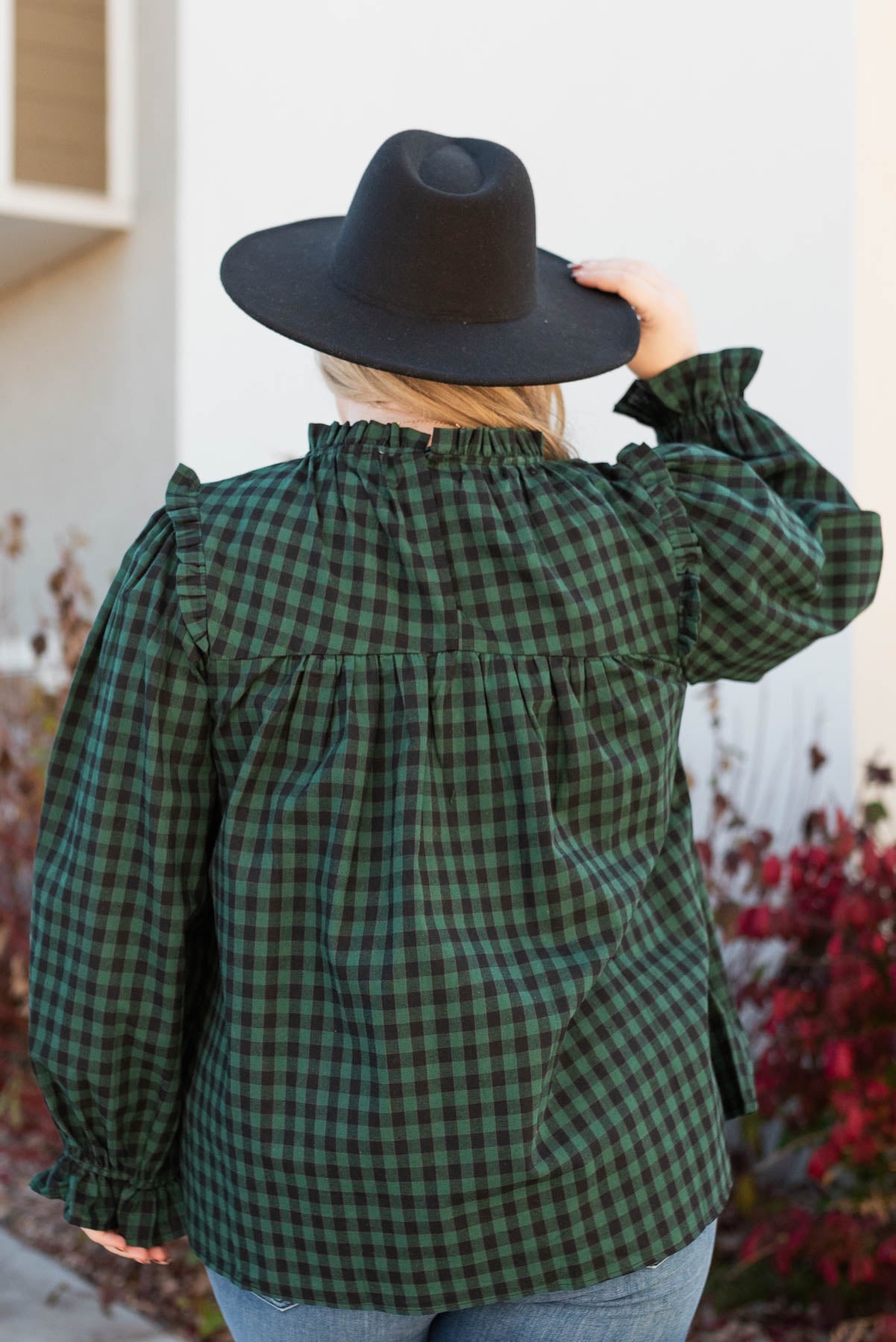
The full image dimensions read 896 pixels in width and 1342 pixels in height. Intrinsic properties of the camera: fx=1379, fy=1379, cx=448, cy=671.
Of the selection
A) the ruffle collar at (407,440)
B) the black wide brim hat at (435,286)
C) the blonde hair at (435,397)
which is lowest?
the ruffle collar at (407,440)

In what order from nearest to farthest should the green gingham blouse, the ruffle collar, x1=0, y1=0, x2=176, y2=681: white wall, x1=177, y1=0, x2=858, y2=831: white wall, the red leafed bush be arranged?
the green gingham blouse
the ruffle collar
the red leafed bush
x1=177, y1=0, x2=858, y2=831: white wall
x1=0, y1=0, x2=176, y2=681: white wall

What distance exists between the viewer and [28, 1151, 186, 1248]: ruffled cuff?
4.89ft

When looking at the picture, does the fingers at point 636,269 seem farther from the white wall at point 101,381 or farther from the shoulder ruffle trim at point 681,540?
the white wall at point 101,381

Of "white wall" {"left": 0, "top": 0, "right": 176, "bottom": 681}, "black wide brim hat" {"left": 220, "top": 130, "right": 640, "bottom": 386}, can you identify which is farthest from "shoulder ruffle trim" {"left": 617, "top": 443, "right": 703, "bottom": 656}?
"white wall" {"left": 0, "top": 0, "right": 176, "bottom": 681}

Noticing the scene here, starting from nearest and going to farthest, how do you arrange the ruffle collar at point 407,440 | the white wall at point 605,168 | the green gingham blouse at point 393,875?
the green gingham blouse at point 393,875 → the ruffle collar at point 407,440 → the white wall at point 605,168

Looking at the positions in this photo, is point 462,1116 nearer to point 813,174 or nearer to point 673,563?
point 673,563

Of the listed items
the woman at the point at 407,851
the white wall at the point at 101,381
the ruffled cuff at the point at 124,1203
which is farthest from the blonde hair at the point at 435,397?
the white wall at the point at 101,381

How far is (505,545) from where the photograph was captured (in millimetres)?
1357

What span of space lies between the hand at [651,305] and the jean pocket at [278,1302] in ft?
3.70

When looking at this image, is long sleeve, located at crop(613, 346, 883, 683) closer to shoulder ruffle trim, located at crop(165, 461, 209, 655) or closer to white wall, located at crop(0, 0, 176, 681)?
shoulder ruffle trim, located at crop(165, 461, 209, 655)

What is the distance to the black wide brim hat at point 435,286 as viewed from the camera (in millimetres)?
1445

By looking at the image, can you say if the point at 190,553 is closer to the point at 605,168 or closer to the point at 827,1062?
the point at 827,1062

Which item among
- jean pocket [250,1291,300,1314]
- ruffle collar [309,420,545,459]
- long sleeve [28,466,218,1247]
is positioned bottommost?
jean pocket [250,1291,300,1314]

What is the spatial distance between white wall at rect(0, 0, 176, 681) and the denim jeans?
11.9ft
